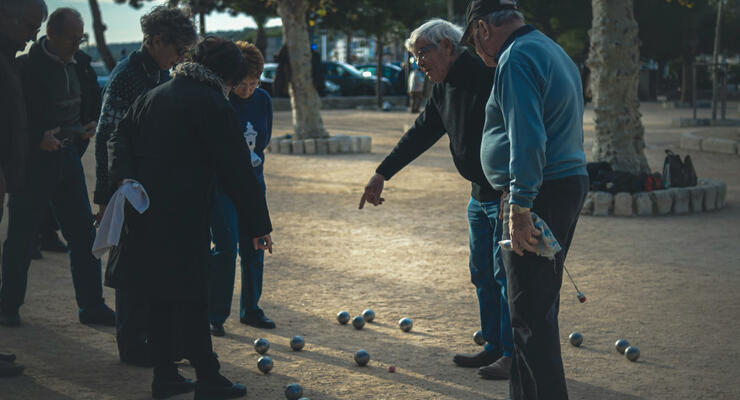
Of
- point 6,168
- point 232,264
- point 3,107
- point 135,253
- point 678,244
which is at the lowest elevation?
point 678,244

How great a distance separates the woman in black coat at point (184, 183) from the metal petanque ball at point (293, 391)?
372mm

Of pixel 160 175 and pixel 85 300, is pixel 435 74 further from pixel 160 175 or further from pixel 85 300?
pixel 85 300

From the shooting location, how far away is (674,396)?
4.53m

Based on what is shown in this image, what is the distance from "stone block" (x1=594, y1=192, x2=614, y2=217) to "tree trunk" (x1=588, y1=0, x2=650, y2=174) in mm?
946

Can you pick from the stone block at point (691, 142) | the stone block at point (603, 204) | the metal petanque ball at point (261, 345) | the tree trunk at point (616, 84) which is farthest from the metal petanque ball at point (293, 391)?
the stone block at point (691, 142)

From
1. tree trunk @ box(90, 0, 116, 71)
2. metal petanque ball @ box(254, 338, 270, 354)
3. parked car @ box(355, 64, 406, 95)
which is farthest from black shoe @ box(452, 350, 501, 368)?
parked car @ box(355, 64, 406, 95)

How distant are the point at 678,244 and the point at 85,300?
18.5 feet

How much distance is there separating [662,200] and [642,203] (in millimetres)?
279

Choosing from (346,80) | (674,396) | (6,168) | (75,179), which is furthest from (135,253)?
(346,80)

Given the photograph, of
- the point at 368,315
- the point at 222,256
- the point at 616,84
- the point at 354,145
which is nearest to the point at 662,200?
the point at 616,84

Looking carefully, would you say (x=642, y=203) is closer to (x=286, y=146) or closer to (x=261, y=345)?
(x=261, y=345)

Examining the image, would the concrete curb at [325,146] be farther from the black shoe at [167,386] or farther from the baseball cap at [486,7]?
the baseball cap at [486,7]

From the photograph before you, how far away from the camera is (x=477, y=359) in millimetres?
5059

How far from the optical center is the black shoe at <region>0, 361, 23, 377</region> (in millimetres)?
4832
